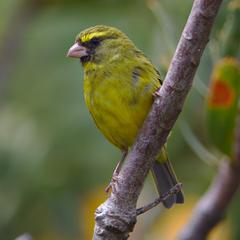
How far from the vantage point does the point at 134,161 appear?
2.89 metres

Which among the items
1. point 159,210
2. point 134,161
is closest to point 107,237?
point 134,161

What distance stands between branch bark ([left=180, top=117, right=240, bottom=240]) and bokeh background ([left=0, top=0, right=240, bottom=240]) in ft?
0.67

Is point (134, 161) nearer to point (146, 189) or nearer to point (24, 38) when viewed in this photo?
point (146, 189)

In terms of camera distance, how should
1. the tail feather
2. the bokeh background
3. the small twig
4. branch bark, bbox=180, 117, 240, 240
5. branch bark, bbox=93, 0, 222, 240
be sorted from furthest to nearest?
the bokeh background → branch bark, bbox=180, 117, 240, 240 → the tail feather → the small twig → branch bark, bbox=93, 0, 222, 240

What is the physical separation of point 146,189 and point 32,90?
0.87 meters

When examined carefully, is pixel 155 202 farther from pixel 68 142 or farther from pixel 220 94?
pixel 68 142

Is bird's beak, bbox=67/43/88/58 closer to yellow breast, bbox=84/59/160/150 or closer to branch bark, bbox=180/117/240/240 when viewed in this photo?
yellow breast, bbox=84/59/160/150

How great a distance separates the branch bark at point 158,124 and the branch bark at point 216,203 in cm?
111

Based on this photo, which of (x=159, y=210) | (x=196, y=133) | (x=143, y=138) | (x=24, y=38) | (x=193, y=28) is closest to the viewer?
(x=193, y=28)

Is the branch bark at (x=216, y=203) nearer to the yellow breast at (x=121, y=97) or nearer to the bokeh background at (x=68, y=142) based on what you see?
the bokeh background at (x=68, y=142)

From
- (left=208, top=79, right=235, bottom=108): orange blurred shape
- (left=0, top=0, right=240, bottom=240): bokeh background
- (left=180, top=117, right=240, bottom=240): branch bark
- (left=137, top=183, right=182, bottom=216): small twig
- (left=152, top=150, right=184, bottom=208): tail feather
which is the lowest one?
(left=137, top=183, right=182, bottom=216): small twig

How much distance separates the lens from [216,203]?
402 centimetres

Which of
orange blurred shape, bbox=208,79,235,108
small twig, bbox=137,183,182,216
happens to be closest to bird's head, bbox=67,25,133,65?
orange blurred shape, bbox=208,79,235,108

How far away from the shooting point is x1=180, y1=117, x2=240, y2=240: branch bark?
13.1ft
